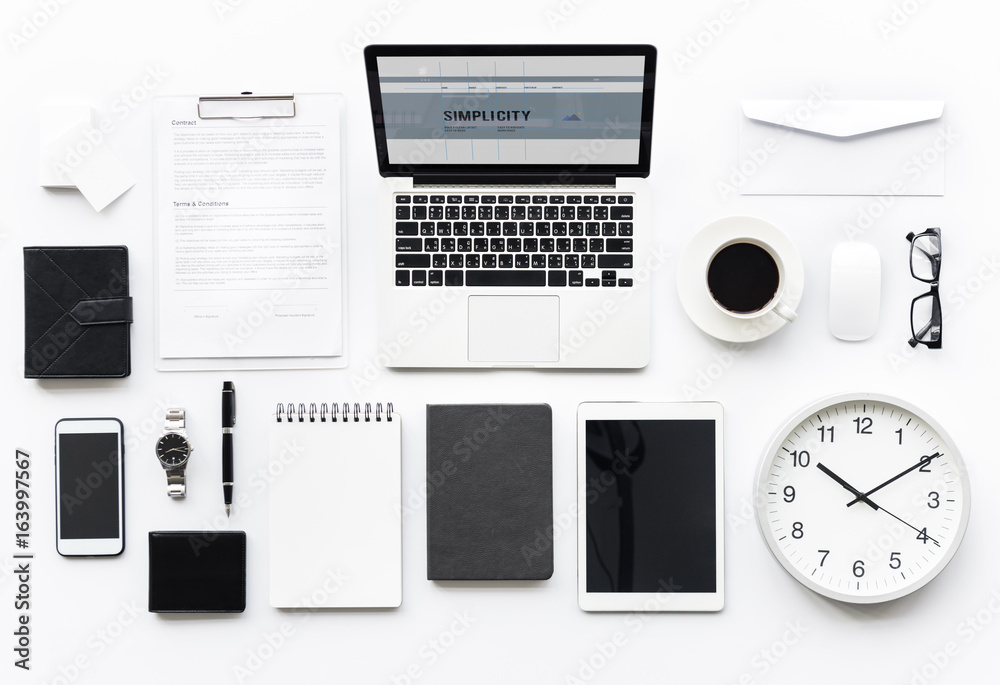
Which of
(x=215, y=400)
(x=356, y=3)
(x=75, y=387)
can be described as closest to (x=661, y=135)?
(x=356, y=3)

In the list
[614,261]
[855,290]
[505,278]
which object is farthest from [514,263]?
[855,290]

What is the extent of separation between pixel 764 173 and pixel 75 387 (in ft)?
3.32

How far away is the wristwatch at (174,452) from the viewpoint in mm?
917

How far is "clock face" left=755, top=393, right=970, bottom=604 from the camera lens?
0.88 meters

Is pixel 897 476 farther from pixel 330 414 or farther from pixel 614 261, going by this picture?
pixel 330 414

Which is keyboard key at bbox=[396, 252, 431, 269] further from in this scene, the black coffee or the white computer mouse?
the white computer mouse

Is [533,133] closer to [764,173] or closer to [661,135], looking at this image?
[661,135]

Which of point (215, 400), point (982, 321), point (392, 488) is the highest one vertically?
point (982, 321)

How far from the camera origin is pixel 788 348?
926 mm

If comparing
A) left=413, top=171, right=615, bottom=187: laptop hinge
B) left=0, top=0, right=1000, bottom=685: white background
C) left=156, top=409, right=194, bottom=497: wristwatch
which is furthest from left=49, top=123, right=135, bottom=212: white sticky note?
left=413, top=171, right=615, bottom=187: laptop hinge

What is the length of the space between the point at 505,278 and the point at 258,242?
1.15ft

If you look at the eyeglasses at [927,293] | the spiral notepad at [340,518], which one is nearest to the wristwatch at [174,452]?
the spiral notepad at [340,518]

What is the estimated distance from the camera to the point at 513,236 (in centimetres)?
91

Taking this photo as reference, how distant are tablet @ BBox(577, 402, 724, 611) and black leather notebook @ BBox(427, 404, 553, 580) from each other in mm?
57
